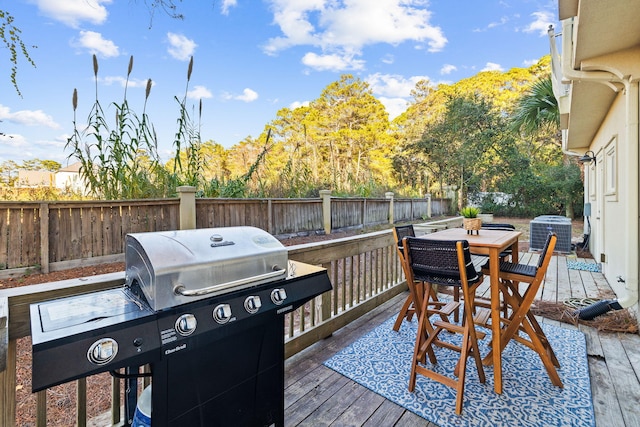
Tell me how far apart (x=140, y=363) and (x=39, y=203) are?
3.79 m

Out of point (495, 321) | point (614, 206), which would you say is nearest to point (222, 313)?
point (495, 321)

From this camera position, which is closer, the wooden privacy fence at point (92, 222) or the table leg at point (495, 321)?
the table leg at point (495, 321)

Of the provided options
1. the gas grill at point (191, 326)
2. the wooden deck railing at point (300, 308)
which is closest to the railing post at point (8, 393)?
the wooden deck railing at point (300, 308)

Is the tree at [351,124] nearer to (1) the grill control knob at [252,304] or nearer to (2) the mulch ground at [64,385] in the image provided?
(2) the mulch ground at [64,385]

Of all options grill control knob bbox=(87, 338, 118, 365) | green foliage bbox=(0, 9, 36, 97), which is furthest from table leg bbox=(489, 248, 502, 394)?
green foliage bbox=(0, 9, 36, 97)

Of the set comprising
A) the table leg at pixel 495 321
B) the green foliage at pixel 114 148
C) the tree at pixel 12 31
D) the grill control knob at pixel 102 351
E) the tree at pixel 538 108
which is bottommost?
the table leg at pixel 495 321

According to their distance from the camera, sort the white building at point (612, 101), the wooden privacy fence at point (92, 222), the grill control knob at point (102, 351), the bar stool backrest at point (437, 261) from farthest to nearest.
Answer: the wooden privacy fence at point (92, 222) < the white building at point (612, 101) < the bar stool backrest at point (437, 261) < the grill control knob at point (102, 351)

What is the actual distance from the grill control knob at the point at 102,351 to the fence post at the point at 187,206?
383 cm

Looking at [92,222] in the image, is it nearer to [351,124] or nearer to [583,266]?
[583,266]

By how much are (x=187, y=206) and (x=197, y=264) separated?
3.75 metres

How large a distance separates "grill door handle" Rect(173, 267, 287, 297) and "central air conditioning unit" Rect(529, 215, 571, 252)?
6525mm

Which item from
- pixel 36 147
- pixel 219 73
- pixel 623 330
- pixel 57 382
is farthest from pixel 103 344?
pixel 219 73

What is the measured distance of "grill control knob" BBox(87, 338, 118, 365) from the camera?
0.72 meters

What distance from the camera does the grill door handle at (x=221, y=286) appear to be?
3.00ft
